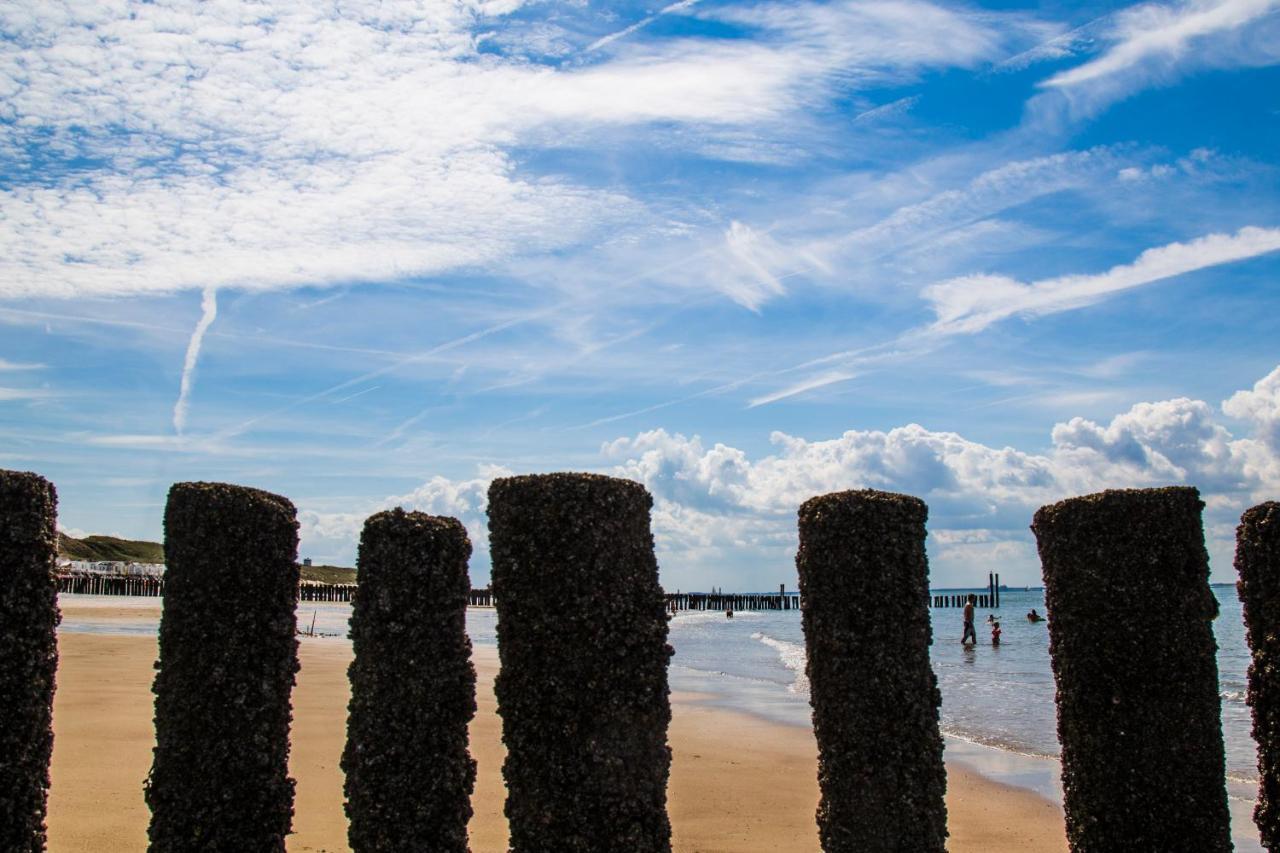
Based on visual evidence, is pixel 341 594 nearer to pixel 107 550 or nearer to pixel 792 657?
pixel 107 550

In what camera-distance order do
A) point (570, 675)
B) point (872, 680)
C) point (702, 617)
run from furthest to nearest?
point (702, 617) → point (872, 680) → point (570, 675)

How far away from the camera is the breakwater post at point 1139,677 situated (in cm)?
965

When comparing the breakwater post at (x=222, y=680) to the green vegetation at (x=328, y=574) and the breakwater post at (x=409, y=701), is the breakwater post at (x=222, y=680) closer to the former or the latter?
the breakwater post at (x=409, y=701)

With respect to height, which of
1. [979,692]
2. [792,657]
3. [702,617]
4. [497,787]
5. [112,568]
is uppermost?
[112,568]

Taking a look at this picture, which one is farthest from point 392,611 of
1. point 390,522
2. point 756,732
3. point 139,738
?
point 756,732

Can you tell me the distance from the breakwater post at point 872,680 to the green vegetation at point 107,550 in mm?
117580

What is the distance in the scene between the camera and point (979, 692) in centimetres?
3284

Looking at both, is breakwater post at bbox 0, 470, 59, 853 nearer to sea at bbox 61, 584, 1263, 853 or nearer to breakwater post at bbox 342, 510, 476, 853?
breakwater post at bbox 342, 510, 476, 853

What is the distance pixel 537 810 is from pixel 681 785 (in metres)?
8.24

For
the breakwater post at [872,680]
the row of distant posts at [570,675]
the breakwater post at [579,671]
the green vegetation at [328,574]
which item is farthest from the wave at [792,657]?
the green vegetation at [328,574]

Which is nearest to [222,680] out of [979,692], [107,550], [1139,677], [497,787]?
[497,787]

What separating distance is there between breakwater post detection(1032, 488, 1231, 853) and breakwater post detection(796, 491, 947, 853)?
146cm

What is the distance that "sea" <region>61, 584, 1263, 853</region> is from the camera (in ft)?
64.4

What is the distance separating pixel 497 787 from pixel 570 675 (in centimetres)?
761
